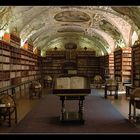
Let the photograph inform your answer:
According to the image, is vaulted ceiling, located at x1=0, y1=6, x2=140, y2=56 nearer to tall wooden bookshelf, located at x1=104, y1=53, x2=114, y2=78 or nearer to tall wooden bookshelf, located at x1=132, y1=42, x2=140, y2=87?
tall wooden bookshelf, located at x1=104, y1=53, x2=114, y2=78

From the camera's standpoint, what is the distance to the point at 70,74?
10.9 meters

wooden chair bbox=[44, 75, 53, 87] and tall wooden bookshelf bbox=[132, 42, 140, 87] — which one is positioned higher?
tall wooden bookshelf bbox=[132, 42, 140, 87]

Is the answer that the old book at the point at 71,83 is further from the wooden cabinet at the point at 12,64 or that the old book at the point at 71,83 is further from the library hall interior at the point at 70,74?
the wooden cabinet at the point at 12,64

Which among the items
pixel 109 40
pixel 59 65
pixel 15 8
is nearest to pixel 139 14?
pixel 15 8

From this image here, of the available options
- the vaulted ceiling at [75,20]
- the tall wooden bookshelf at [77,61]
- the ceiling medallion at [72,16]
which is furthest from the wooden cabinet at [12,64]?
the tall wooden bookshelf at [77,61]

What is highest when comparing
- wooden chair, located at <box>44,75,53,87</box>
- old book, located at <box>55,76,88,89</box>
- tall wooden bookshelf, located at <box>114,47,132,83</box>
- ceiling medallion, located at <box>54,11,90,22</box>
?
ceiling medallion, located at <box>54,11,90,22</box>

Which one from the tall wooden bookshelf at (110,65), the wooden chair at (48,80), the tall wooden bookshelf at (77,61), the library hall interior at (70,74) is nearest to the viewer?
the library hall interior at (70,74)

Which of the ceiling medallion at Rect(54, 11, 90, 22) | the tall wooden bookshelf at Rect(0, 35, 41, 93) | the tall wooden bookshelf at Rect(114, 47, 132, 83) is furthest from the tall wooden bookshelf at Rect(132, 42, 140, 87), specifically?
the tall wooden bookshelf at Rect(0, 35, 41, 93)

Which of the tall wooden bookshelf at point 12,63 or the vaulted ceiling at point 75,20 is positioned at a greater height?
the vaulted ceiling at point 75,20

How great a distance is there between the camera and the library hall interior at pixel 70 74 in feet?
32.8

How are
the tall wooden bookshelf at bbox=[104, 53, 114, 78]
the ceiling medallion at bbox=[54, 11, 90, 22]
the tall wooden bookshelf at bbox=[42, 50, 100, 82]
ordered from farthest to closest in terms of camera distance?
1. the tall wooden bookshelf at bbox=[42, 50, 100, 82]
2. the tall wooden bookshelf at bbox=[104, 53, 114, 78]
3. the ceiling medallion at bbox=[54, 11, 90, 22]

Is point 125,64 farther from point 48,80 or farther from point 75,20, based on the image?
point 48,80

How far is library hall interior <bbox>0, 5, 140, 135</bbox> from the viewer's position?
10000 mm

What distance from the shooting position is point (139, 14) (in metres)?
15.4
